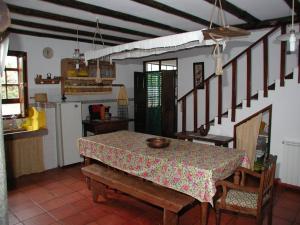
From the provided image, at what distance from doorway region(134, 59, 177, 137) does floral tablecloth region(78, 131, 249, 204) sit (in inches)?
118

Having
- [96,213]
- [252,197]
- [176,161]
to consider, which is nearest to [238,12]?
[176,161]

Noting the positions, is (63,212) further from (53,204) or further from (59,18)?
(59,18)

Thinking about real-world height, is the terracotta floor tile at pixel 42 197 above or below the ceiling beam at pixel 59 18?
below

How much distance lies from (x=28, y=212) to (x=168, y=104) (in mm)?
4193

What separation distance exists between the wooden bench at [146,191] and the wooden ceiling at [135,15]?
217 cm

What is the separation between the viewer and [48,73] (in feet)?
16.5

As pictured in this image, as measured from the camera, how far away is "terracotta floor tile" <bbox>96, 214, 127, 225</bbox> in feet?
9.88

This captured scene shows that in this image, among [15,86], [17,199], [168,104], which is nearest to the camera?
[17,199]

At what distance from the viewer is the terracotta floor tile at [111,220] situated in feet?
9.88

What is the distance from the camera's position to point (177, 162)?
8.47ft

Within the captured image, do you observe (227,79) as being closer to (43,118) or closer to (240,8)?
(240,8)

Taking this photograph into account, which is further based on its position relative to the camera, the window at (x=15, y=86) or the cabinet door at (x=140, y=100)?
the cabinet door at (x=140, y=100)

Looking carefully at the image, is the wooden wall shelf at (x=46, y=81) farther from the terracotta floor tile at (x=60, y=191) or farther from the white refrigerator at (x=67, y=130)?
the terracotta floor tile at (x=60, y=191)

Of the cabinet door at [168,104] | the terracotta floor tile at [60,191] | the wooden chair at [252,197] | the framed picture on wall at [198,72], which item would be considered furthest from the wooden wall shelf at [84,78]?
the wooden chair at [252,197]
